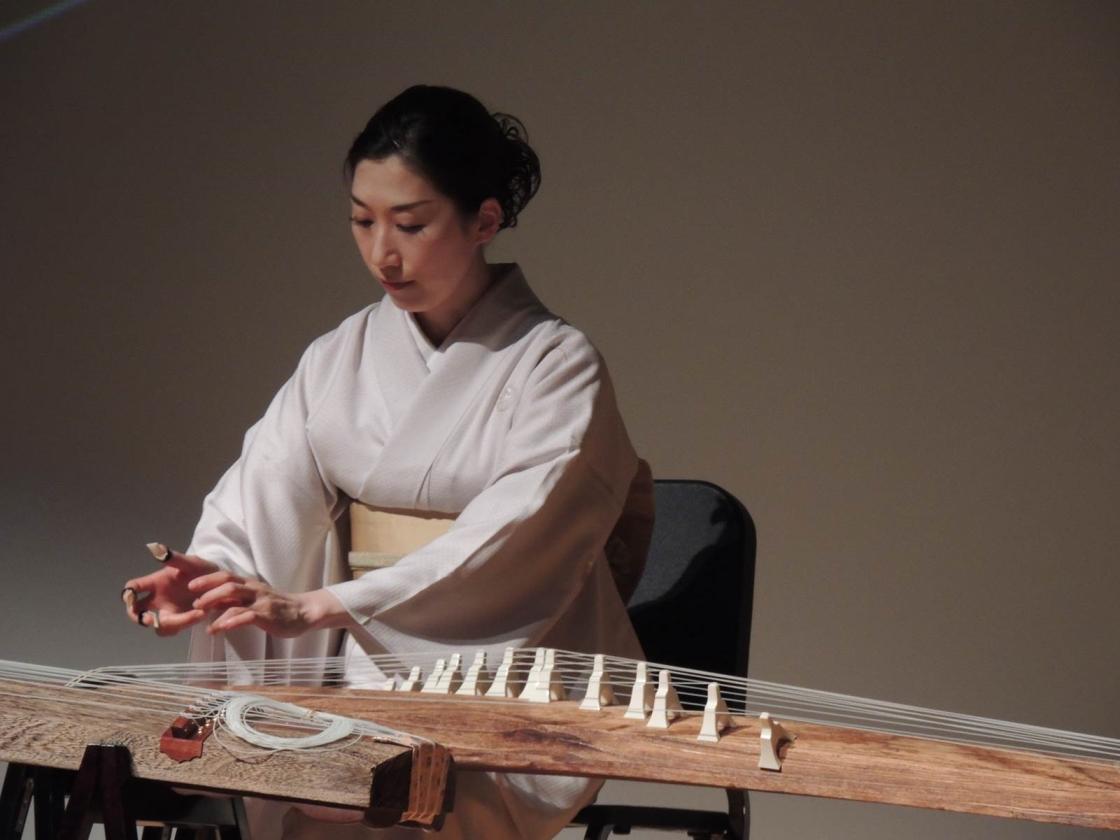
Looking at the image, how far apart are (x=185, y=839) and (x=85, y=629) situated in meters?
1.74

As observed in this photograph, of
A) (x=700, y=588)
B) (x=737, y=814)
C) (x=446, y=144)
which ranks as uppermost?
(x=446, y=144)

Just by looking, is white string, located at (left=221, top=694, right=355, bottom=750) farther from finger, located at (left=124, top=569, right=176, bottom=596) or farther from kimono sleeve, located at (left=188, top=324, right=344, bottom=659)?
kimono sleeve, located at (left=188, top=324, right=344, bottom=659)

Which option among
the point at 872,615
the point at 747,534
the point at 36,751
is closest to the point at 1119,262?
the point at 872,615

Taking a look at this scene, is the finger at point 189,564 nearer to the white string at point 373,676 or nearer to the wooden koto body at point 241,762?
the white string at point 373,676

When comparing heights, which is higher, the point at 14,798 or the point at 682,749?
the point at 682,749

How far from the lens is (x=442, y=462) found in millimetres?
1733

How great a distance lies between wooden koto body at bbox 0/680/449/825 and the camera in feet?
3.57

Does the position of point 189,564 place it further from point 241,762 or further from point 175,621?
point 241,762

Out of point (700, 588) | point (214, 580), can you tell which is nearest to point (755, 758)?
point (214, 580)

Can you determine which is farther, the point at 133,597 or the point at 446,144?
the point at 446,144

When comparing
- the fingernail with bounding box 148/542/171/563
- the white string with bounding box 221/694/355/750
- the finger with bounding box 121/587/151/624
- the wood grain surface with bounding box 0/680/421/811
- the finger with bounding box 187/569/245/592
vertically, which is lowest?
the wood grain surface with bounding box 0/680/421/811

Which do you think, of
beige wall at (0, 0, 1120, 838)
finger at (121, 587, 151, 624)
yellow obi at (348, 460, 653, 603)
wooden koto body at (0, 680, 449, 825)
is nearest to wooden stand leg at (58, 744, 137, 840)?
wooden koto body at (0, 680, 449, 825)

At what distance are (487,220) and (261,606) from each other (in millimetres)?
588

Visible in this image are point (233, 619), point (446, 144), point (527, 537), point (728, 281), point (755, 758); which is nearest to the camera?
point (755, 758)
